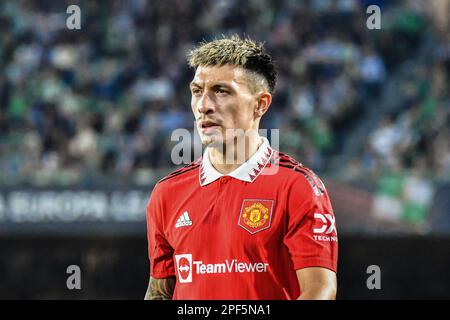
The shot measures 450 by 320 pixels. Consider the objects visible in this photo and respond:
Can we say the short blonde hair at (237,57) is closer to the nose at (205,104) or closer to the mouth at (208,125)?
the nose at (205,104)

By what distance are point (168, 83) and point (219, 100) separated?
956cm

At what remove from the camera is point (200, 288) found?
12.7 ft

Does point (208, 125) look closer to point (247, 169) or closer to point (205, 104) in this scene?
point (205, 104)

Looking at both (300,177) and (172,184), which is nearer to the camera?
(300,177)

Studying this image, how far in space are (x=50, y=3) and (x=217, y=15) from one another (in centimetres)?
281

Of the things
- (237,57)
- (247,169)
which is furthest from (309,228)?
(237,57)

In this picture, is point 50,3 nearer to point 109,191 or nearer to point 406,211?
point 109,191

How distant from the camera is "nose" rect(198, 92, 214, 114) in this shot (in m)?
3.98

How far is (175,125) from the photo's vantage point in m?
12.7

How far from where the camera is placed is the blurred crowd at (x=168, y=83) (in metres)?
12.0

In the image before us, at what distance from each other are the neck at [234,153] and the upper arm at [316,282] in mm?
624

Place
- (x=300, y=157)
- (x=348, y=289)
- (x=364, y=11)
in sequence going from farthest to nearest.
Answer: (x=364, y=11), (x=300, y=157), (x=348, y=289)

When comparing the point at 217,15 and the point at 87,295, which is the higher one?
the point at 217,15

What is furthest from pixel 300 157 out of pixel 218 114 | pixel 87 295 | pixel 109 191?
pixel 218 114
